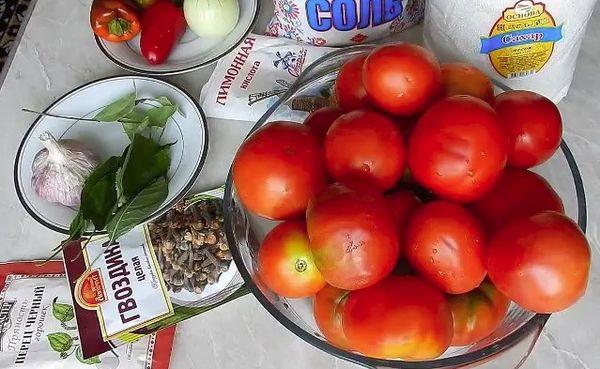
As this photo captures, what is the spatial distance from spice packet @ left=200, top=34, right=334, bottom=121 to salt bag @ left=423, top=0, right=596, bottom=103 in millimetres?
179

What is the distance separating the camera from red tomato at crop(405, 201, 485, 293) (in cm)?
51

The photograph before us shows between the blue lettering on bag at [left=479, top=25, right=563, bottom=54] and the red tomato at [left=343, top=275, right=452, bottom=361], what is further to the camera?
the blue lettering on bag at [left=479, top=25, right=563, bottom=54]

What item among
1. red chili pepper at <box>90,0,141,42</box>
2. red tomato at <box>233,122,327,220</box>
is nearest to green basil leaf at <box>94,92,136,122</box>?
red chili pepper at <box>90,0,141,42</box>

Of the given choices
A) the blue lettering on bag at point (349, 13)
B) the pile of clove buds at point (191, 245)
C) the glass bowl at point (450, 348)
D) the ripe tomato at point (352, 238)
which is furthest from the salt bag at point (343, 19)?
the ripe tomato at point (352, 238)

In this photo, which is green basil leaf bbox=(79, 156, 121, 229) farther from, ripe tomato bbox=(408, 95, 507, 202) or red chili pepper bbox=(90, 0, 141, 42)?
ripe tomato bbox=(408, 95, 507, 202)

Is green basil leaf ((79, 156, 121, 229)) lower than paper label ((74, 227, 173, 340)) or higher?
higher

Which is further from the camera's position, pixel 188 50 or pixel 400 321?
pixel 188 50

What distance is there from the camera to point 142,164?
0.79 m

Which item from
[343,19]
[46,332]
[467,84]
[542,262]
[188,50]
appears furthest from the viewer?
[188,50]

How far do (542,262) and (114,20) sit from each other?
0.63 meters

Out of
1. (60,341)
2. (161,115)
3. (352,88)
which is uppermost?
(352,88)

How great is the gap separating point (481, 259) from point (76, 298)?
0.42 m

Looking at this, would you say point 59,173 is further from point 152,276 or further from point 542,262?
point 542,262

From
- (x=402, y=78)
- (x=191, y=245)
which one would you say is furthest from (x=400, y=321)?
(x=191, y=245)
